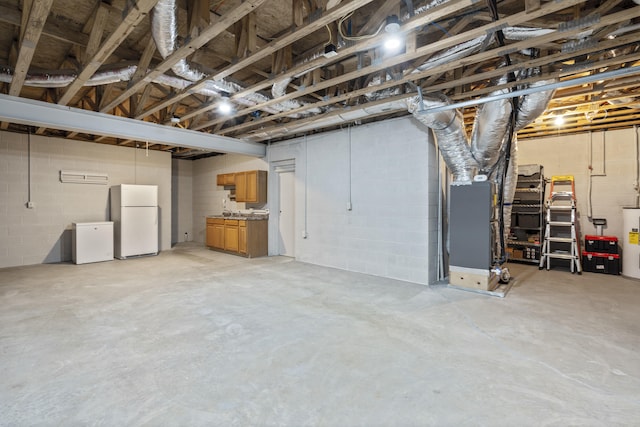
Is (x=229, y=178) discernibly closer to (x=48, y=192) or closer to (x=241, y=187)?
(x=241, y=187)

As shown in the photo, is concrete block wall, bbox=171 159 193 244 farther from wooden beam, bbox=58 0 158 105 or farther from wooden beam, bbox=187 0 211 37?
wooden beam, bbox=187 0 211 37

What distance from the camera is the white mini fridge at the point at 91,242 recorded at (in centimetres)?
607

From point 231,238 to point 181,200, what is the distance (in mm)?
3271

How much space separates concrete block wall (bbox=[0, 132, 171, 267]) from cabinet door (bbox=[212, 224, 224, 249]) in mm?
2250

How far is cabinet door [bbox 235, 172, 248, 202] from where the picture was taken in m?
7.41

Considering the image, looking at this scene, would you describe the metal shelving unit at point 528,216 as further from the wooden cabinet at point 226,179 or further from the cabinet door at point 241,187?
the wooden cabinet at point 226,179

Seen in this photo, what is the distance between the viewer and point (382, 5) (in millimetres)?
2643

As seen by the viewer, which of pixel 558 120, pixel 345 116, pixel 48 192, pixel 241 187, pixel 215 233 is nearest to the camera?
pixel 345 116

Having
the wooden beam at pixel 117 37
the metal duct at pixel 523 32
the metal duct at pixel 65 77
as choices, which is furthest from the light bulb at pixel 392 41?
the metal duct at pixel 65 77

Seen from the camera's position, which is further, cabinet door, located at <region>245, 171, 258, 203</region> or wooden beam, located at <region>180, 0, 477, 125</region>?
cabinet door, located at <region>245, 171, 258, 203</region>

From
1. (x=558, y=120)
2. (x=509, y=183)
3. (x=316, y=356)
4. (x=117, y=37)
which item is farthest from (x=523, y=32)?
(x=558, y=120)

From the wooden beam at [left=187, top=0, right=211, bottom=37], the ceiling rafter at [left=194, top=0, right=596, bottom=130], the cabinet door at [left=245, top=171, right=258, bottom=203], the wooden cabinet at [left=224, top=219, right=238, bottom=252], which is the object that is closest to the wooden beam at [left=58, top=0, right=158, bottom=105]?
the wooden beam at [left=187, top=0, right=211, bottom=37]

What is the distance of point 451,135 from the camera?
4180 millimetres

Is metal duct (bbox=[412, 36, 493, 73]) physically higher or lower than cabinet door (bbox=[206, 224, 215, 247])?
higher
